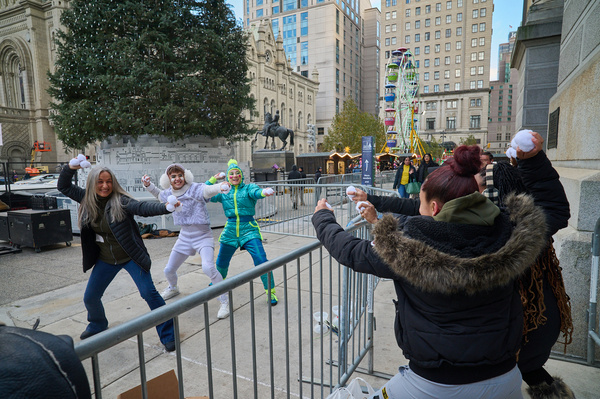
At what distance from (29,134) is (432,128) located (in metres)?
85.4

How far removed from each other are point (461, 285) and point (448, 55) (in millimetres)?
103034

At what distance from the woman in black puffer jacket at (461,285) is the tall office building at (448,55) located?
91.2 metres

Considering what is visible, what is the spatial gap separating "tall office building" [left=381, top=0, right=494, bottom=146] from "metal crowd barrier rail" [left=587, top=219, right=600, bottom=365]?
8929cm

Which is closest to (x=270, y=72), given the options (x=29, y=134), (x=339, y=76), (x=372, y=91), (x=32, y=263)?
(x=339, y=76)

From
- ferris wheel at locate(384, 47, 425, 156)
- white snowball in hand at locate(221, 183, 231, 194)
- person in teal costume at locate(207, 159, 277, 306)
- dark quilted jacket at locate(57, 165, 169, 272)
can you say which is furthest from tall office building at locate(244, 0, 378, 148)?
dark quilted jacket at locate(57, 165, 169, 272)

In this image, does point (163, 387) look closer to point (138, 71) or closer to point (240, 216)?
point (240, 216)

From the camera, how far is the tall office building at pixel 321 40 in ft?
262

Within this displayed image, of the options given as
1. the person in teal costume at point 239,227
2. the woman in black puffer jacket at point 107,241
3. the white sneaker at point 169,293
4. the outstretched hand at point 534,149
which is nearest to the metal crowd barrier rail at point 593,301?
the outstretched hand at point 534,149

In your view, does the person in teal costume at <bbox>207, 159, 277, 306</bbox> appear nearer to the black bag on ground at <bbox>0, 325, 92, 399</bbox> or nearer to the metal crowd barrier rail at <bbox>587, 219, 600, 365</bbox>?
the metal crowd barrier rail at <bbox>587, 219, 600, 365</bbox>

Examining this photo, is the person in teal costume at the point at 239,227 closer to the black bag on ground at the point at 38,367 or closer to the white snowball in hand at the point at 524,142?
the white snowball in hand at the point at 524,142

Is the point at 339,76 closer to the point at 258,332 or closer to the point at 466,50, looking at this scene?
the point at 466,50

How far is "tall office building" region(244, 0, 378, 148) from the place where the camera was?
7994 cm

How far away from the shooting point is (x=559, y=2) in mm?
6012

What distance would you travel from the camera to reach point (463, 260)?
1425 millimetres
